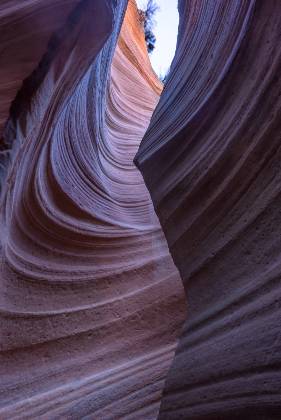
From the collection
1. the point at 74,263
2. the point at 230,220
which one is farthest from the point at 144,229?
the point at 230,220

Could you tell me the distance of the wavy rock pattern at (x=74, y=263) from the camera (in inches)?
76.0

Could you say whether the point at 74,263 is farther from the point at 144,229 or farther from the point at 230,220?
the point at 230,220

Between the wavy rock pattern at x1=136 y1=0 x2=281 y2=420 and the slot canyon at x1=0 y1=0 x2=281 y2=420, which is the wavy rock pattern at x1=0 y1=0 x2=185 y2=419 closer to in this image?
the slot canyon at x1=0 y1=0 x2=281 y2=420

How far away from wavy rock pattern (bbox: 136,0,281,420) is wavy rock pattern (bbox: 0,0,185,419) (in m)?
0.62

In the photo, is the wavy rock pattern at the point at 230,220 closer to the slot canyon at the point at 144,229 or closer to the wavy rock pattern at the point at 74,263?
the slot canyon at the point at 144,229

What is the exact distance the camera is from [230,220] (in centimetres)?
138

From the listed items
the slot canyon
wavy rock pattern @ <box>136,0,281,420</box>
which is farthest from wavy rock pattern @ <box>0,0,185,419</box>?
wavy rock pattern @ <box>136,0,281,420</box>

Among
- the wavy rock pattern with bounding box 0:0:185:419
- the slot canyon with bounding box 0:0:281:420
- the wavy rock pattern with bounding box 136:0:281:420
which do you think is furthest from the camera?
the wavy rock pattern with bounding box 0:0:185:419

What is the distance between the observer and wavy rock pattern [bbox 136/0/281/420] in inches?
41.4

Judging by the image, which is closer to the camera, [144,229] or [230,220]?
[230,220]

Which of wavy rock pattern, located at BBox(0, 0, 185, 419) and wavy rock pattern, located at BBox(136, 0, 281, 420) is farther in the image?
wavy rock pattern, located at BBox(0, 0, 185, 419)

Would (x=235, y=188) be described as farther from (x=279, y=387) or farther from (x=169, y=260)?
(x=169, y=260)

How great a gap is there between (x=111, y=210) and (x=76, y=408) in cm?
144

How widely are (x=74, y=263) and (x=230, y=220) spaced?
1.36m
